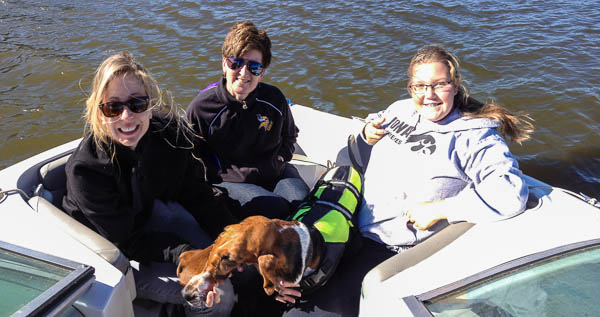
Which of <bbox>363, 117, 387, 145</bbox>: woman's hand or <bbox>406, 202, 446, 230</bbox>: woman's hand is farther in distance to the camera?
<bbox>363, 117, 387, 145</bbox>: woman's hand

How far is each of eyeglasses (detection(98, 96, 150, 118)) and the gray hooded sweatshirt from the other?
1378 mm

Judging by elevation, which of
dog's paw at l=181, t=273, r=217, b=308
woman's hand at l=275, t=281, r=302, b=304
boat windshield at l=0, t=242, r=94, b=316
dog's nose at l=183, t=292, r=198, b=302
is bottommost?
woman's hand at l=275, t=281, r=302, b=304

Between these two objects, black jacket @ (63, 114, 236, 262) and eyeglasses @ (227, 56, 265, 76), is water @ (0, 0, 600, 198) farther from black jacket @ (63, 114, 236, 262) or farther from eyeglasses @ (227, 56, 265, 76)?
black jacket @ (63, 114, 236, 262)

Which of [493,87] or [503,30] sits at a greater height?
[503,30]

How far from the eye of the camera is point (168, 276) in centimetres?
218

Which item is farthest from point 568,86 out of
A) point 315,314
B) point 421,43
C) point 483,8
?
point 315,314

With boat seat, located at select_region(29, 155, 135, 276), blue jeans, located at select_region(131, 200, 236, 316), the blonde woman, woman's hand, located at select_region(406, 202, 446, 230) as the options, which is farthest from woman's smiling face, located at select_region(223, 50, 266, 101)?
woman's hand, located at select_region(406, 202, 446, 230)

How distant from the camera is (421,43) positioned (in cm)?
757

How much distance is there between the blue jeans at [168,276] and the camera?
2.12 meters

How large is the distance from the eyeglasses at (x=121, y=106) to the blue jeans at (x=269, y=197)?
1.00 m

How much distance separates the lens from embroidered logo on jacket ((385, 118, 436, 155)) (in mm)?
2438

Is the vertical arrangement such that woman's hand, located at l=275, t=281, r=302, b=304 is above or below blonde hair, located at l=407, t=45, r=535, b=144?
below

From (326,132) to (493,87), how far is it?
12.2 feet

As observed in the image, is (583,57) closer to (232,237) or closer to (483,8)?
(483,8)
